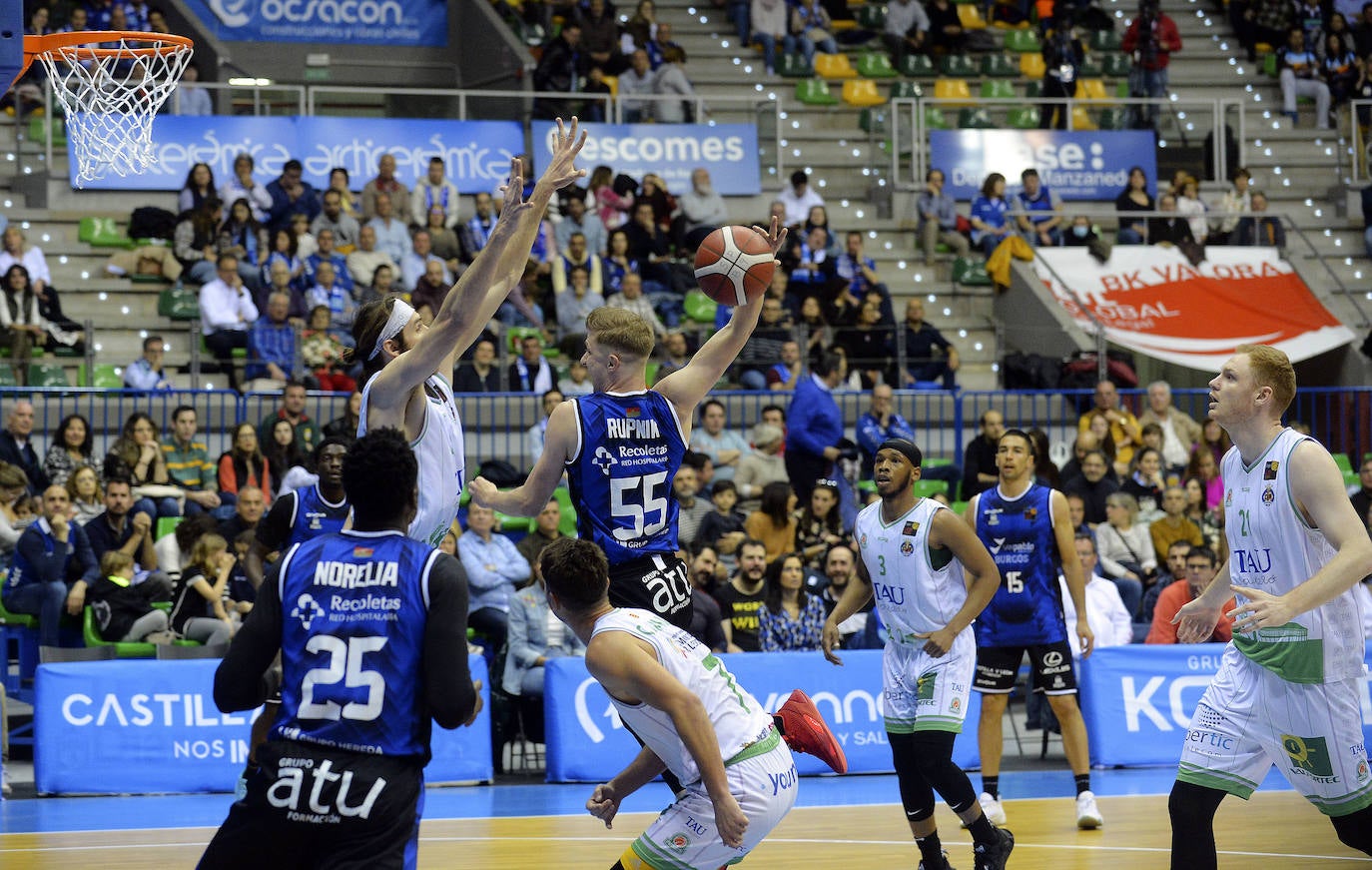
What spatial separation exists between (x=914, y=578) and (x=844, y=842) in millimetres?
1786

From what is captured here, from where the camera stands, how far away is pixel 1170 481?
16094 millimetres

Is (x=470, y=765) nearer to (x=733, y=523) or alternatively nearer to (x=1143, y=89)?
(x=733, y=523)

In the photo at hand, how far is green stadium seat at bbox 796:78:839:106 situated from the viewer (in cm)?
2409

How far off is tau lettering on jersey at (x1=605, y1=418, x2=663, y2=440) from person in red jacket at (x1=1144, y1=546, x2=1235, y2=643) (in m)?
7.45

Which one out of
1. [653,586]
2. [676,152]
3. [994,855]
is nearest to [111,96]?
[653,586]

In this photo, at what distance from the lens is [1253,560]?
633 centimetres

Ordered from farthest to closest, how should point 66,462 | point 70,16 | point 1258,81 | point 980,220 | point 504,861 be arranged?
point 1258,81
point 980,220
point 70,16
point 66,462
point 504,861

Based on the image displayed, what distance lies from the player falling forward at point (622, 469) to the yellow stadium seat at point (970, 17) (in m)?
20.2

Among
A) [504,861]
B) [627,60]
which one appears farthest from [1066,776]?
[627,60]

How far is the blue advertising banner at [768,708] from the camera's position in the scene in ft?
39.4

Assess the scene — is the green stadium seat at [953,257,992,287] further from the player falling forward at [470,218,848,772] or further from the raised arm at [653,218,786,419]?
the player falling forward at [470,218,848,772]

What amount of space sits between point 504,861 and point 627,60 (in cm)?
1546

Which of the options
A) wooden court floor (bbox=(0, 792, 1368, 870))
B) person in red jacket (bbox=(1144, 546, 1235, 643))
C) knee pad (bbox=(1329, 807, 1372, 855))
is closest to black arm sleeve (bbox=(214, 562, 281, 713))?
knee pad (bbox=(1329, 807, 1372, 855))

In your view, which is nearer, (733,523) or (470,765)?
(470,765)
